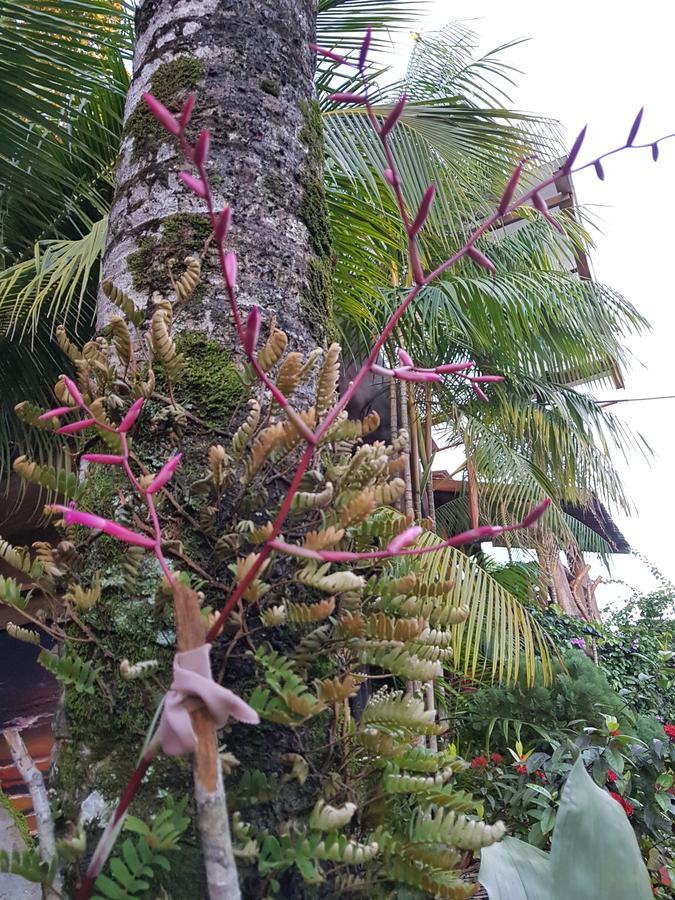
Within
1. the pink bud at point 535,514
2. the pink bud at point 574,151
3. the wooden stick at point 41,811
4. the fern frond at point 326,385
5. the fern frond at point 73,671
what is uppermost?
the pink bud at point 574,151

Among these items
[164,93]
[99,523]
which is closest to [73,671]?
[99,523]

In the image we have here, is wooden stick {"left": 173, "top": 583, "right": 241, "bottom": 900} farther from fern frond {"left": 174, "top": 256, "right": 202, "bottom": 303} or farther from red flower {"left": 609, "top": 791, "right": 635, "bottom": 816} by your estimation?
red flower {"left": 609, "top": 791, "right": 635, "bottom": 816}

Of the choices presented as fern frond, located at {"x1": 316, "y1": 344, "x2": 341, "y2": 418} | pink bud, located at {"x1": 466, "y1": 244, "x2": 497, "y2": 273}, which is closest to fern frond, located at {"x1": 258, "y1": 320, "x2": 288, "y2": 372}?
fern frond, located at {"x1": 316, "y1": 344, "x2": 341, "y2": 418}

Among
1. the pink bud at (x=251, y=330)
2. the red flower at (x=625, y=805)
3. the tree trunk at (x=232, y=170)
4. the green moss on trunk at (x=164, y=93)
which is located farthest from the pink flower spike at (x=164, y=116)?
the red flower at (x=625, y=805)

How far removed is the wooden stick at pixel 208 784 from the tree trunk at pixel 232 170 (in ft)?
1.22

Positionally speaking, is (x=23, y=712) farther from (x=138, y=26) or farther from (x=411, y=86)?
(x=411, y=86)

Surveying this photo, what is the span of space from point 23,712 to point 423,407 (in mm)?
2777

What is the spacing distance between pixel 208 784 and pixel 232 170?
0.63m

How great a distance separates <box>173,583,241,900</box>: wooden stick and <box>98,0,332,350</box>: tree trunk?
373 millimetres

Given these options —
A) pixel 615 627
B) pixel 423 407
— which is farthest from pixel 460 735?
pixel 615 627

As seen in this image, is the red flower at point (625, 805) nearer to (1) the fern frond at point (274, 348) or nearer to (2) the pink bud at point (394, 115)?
(1) the fern frond at point (274, 348)

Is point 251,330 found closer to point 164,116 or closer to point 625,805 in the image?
point 164,116

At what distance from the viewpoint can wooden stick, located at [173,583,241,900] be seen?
11.8 inches

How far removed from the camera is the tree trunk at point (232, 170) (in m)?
0.67
